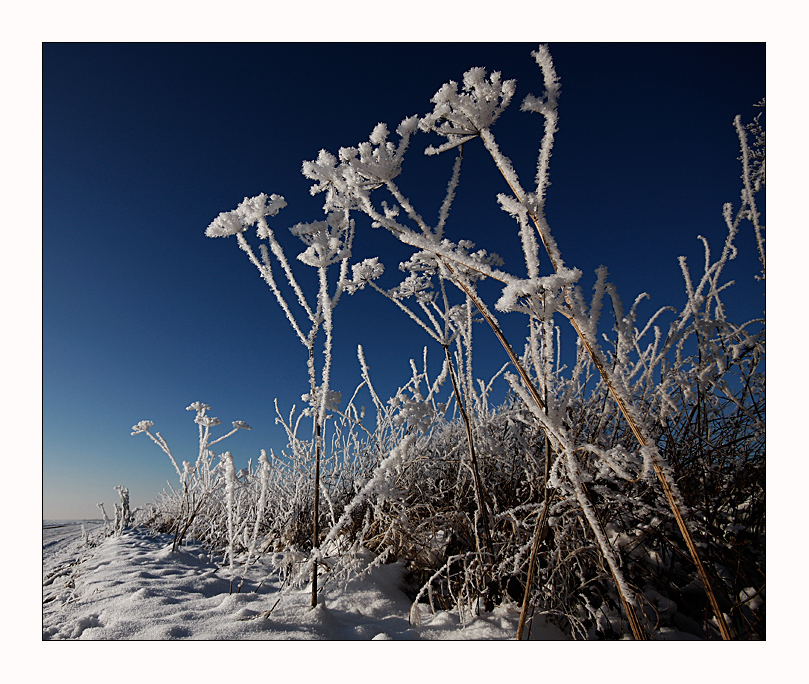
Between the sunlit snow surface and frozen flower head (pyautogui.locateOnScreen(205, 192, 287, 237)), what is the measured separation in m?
0.98

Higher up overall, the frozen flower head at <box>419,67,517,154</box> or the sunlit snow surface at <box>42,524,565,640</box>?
the frozen flower head at <box>419,67,517,154</box>

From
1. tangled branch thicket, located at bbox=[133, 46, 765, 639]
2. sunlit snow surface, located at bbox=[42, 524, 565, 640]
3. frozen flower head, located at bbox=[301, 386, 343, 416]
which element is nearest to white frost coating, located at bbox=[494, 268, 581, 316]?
tangled branch thicket, located at bbox=[133, 46, 765, 639]

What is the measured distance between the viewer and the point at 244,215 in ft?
3.64

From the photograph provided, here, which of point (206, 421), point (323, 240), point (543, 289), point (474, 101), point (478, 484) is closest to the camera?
point (543, 289)

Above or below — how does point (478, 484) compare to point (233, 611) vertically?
above

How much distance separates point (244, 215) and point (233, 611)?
1.09m

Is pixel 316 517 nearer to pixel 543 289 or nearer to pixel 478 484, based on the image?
pixel 478 484

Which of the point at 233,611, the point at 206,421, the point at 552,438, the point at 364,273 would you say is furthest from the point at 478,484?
the point at 206,421

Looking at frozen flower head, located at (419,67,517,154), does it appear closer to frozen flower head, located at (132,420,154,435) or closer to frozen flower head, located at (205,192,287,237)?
frozen flower head, located at (205,192,287,237)

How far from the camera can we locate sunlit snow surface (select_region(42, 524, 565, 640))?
107 cm
